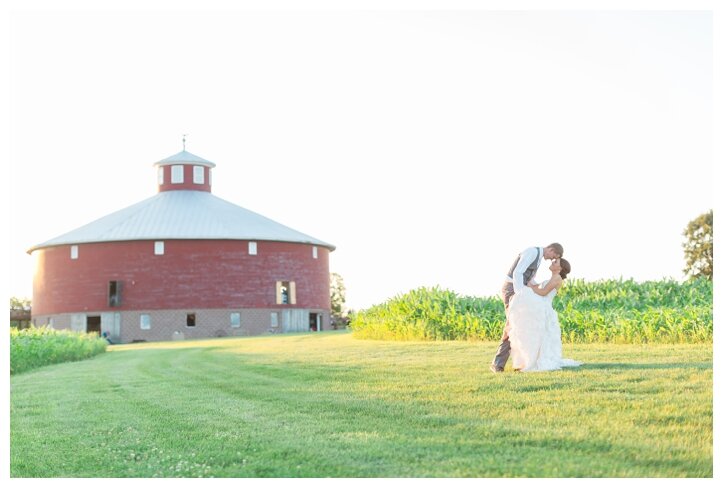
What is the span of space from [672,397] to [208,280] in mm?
35638

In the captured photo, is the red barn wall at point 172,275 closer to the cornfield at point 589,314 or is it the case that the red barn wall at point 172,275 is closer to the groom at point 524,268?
the cornfield at point 589,314

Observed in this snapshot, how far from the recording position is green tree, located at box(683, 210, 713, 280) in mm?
39312

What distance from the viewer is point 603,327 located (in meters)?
15.5

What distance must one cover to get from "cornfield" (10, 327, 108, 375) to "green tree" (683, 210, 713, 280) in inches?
1023

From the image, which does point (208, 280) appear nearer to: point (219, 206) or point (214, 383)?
point (219, 206)

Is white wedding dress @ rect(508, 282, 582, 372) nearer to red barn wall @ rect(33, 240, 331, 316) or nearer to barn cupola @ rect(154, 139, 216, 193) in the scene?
red barn wall @ rect(33, 240, 331, 316)

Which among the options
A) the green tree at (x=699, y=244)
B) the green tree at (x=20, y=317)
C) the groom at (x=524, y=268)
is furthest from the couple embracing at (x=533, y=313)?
the green tree at (x=20, y=317)

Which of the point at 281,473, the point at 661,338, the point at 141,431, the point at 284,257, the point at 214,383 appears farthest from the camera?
the point at 284,257

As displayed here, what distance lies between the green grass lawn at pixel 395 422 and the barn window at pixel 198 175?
34.4 metres

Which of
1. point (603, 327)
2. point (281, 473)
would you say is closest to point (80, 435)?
point (281, 473)

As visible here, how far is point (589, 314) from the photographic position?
1608cm

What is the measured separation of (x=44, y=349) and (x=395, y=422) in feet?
49.1

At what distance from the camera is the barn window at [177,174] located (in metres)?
47.1

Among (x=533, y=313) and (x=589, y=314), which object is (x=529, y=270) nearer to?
(x=533, y=313)
